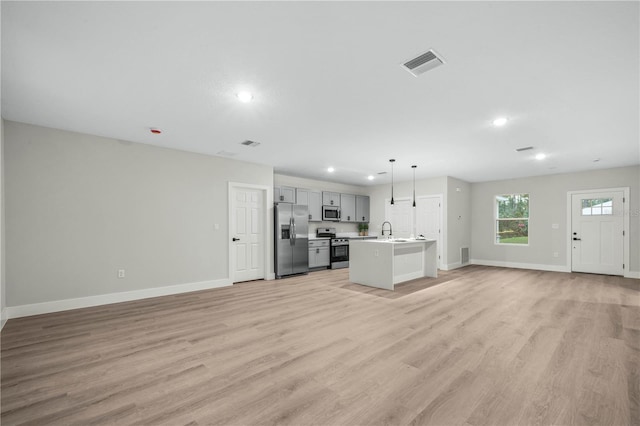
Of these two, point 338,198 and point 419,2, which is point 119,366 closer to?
point 419,2

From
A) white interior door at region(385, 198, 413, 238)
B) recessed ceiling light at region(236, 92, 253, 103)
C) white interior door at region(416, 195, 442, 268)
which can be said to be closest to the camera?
recessed ceiling light at region(236, 92, 253, 103)

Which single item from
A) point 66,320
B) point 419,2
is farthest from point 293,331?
point 419,2

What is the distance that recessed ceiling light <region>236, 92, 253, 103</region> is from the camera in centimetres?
300

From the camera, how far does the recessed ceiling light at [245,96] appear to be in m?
3.00

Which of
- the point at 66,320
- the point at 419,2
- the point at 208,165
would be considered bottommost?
the point at 66,320

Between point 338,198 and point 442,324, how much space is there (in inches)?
220

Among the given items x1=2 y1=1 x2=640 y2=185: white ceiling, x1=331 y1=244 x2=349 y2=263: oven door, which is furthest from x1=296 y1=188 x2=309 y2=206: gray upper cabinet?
x1=2 y1=1 x2=640 y2=185: white ceiling

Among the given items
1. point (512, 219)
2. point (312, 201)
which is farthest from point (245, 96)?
point (512, 219)

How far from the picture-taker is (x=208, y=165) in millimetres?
5570

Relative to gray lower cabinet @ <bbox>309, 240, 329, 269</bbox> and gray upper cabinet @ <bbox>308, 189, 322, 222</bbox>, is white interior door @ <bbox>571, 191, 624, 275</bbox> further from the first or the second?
gray upper cabinet @ <bbox>308, 189, 322, 222</bbox>

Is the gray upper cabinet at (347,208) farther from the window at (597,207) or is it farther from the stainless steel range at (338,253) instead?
the window at (597,207)

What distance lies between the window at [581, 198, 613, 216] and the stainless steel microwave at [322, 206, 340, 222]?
20.8ft

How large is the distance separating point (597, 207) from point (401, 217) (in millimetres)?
4717

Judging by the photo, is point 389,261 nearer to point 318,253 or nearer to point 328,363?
point 318,253
